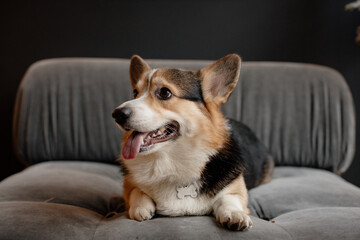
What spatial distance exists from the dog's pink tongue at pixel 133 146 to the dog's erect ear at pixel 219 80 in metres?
0.40

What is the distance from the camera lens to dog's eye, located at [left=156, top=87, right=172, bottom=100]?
153 cm

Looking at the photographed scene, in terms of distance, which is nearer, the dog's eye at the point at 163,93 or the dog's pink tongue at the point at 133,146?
the dog's pink tongue at the point at 133,146

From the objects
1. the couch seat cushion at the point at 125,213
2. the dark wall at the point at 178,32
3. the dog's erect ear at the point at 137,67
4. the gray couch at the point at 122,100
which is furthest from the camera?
the dark wall at the point at 178,32

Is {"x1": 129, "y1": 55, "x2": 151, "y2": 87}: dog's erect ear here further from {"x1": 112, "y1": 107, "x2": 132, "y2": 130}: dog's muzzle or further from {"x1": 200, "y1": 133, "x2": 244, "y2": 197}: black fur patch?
{"x1": 200, "y1": 133, "x2": 244, "y2": 197}: black fur patch

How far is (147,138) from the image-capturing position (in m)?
1.46

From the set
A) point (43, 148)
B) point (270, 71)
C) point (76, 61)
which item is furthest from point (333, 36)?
point (43, 148)

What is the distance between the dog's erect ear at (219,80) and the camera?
160 centimetres

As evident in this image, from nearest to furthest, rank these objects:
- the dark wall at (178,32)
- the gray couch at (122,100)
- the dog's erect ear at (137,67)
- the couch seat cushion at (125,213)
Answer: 1. the couch seat cushion at (125,213)
2. the dog's erect ear at (137,67)
3. the gray couch at (122,100)
4. the dark wall at (178,32)

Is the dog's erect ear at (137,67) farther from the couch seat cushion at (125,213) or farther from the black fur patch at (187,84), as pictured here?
the couch seat cushion at (125,213)

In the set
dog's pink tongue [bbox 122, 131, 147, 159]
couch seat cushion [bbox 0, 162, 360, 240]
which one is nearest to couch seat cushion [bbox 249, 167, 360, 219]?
couch seat cushion [bbox 0, 162, 360, 240]

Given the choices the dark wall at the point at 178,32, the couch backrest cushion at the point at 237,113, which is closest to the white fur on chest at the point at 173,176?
the couch backrest cushion at the point at 237,113

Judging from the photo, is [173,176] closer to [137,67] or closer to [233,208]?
[233,208]

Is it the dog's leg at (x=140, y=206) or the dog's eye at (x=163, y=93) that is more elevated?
the dog's eye at (x=163, y=93)

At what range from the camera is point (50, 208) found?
151 centimetres
